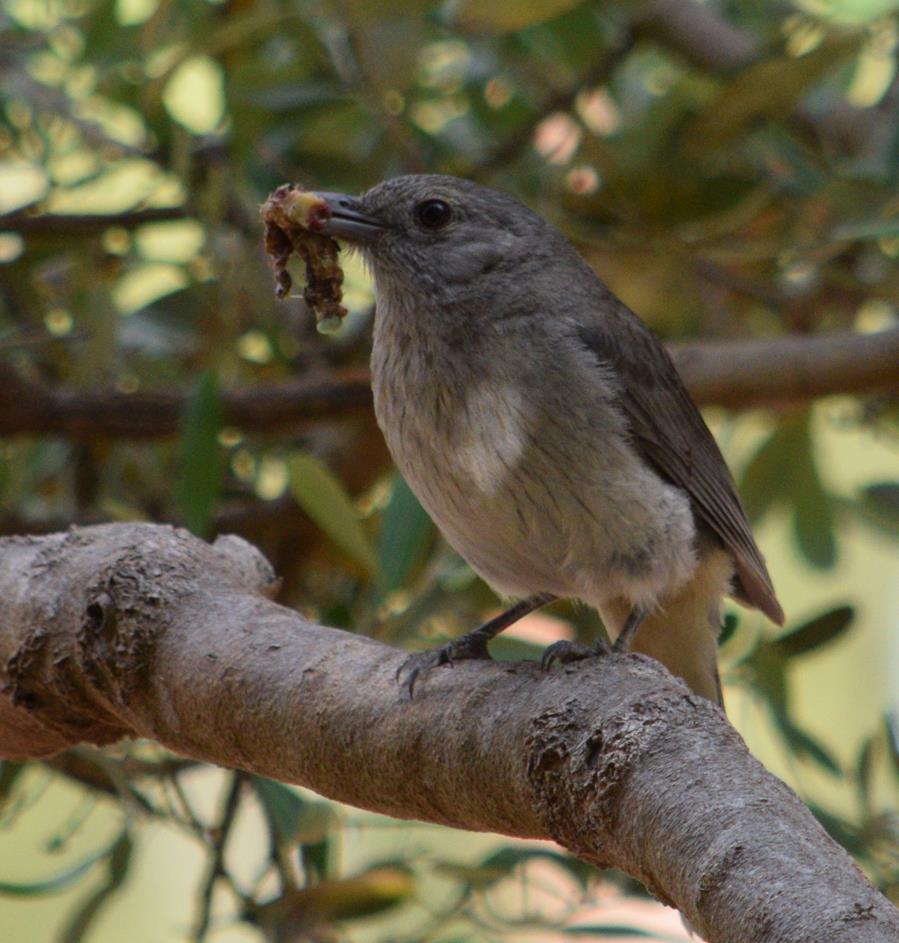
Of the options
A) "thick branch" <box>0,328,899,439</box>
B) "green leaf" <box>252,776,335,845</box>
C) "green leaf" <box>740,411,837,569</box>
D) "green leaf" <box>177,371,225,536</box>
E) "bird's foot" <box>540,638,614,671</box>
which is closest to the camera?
"bird's foot" <box>540,638,614,671</box>

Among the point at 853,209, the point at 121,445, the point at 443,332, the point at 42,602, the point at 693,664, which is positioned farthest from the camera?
the point at 121,445

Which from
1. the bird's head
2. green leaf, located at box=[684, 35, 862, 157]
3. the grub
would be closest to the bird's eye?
the bird's head

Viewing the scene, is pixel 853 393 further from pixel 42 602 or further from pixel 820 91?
pixel 42 602

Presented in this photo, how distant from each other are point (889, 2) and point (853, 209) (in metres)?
0.58

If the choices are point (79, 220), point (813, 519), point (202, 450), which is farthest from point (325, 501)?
point (813, 519)

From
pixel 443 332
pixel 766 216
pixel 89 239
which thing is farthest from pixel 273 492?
pixel 766 216

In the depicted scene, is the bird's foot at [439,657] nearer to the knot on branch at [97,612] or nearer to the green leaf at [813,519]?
the knot on branch at [97,612]

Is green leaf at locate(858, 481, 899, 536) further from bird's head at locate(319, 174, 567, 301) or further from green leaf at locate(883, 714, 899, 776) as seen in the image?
bird's head at locate(319, 174, 567, 301)

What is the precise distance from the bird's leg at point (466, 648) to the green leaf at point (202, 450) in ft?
2.45

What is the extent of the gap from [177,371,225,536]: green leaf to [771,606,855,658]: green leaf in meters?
1.39

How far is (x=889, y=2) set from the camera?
381 cm

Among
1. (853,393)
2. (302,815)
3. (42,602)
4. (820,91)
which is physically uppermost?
(820,91)

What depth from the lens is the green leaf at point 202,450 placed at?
342 centimetres

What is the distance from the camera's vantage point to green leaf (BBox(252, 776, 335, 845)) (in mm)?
2955
